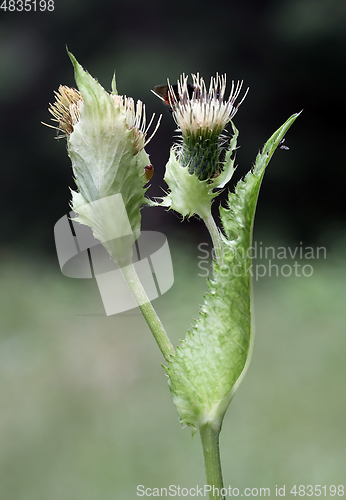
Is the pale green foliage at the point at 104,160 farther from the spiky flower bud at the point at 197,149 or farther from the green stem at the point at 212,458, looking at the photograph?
the green stem at the point at 212,458

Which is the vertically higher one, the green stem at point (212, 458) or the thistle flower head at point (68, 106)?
the thistle flower head at point (68, 106)

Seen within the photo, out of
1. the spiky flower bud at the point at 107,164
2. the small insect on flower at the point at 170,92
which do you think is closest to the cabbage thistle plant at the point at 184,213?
the spiky flower bud at the point at 107,164

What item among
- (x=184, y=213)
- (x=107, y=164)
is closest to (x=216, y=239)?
(x=184, y=213)

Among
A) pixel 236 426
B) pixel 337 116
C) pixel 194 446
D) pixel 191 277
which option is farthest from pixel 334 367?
pixel 337 116

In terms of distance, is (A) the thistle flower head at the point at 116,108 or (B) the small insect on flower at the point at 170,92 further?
(B) the small insect on flower at the point at 170,92

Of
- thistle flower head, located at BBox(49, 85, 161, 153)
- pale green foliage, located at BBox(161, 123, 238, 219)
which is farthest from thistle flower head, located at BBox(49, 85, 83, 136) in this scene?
pale green foliage, located at BBox(161, 123, 238, 219)

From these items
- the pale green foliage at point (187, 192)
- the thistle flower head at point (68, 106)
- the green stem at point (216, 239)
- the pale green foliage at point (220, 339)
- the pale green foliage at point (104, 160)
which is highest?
the thistle flower head at point (68, 106)

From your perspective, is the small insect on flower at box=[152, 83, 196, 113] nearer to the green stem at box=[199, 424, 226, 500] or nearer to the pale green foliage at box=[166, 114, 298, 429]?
the pale green foliage at box=[166, 114, 298, 429]
